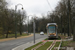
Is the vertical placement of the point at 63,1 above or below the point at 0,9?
above

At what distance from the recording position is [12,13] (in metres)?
44.6

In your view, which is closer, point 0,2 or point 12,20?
point 0,2

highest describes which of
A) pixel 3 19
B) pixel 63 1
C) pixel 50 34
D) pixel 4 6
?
pixel 63 1

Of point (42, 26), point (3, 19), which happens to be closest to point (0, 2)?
point (3, 19)

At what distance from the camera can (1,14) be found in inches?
1148

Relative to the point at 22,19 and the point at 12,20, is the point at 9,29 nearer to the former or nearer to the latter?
the point at 12,20

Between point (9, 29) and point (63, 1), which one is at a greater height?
point (63, 1)

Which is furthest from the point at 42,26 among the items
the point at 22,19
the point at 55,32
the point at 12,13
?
the point at 55,32

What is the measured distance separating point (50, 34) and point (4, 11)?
462 inches

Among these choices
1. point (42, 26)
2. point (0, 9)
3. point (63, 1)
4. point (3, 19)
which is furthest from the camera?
point (42, 26)

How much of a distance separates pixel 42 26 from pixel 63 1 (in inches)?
2844

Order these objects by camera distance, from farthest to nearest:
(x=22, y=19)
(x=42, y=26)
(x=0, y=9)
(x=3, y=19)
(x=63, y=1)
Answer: (x=42, y=26) → (x=22, y=19) → (x=63, y=1) → (x=3, y=19) → (x=0, y=9)

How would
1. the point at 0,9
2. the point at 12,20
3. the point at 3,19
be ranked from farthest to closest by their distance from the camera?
the point at 12,20
the point at 3,19
the point at 0,9

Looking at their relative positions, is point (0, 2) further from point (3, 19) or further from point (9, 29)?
point (9, 29)
